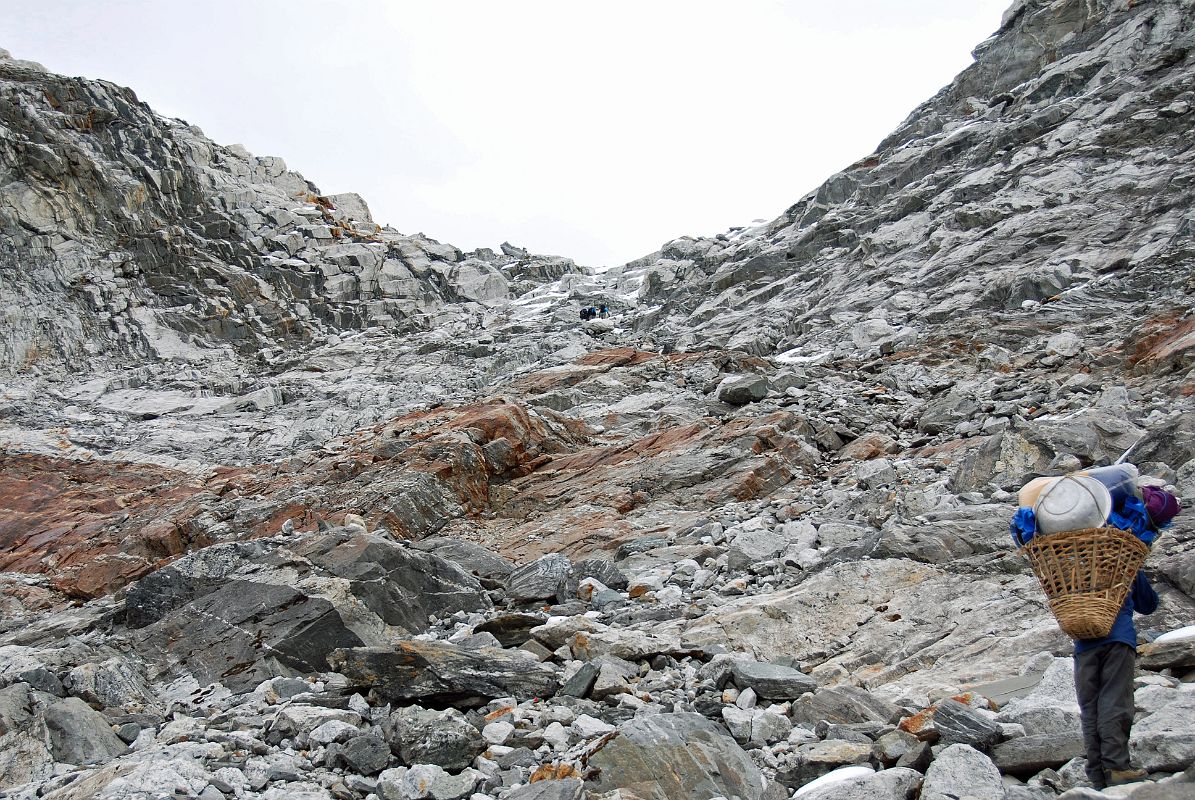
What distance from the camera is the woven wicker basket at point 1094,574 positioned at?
3.70 meters

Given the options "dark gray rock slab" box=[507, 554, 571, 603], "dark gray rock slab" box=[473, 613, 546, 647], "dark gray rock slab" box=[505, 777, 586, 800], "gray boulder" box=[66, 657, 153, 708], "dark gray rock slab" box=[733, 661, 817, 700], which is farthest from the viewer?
"dark gray rock slab" box=[507, 554, 571, 603]

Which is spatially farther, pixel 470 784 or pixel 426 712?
pixel 426 712

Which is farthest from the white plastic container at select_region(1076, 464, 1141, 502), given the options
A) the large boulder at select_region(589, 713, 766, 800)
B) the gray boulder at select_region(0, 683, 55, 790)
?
the gray boulder at select_region(0, 683, 55, 790)

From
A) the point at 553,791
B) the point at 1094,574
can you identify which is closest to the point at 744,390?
the point at 1094,574

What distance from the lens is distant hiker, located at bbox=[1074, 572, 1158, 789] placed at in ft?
11.2

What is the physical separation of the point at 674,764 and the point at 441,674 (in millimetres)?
2443

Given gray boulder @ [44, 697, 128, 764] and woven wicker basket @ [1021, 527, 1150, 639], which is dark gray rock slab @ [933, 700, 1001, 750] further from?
gray boulder @ [44, 697, 128, 764]

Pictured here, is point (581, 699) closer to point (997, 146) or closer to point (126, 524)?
point (126, 524)

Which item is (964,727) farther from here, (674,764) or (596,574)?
(596,574)

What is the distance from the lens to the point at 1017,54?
40406 mm

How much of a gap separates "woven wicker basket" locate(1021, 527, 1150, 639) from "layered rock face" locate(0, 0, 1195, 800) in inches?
22.5

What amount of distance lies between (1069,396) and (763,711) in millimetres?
10806

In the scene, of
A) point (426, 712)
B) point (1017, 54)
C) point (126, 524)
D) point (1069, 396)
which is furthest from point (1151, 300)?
point (1017, 54)

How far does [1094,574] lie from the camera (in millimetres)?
3725
